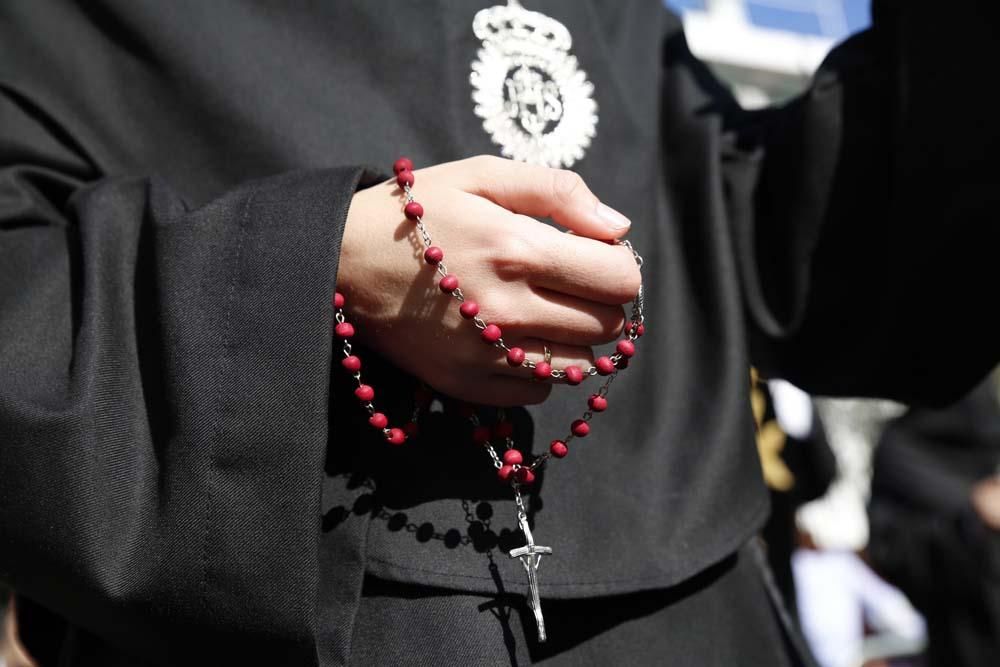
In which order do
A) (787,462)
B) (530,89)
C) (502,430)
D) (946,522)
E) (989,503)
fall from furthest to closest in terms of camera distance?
1. (946,522)
2. (989,503)
3. (787,462)
4. (530,89)
5. (502,430)

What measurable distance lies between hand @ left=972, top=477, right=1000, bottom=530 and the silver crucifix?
2024 mm

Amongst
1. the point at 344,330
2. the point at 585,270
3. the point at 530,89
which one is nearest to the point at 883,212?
the point at 530,89

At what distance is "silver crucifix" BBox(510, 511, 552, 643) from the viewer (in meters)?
0.62

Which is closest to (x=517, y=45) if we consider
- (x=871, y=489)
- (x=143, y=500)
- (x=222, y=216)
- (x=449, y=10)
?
(x=449, y=10)

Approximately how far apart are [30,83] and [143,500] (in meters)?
0.51

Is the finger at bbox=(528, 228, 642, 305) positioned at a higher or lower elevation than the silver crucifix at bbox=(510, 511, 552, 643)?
higher

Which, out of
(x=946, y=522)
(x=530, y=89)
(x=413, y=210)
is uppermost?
(x=530, y=89)

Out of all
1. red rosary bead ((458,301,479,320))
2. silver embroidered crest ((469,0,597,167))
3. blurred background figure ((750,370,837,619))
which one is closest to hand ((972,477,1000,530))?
blurred background figure ((750,370,837,619))

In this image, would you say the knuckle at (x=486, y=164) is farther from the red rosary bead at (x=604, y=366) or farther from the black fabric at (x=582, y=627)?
the black fabric at (x=582, y=627)

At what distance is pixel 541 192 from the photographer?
0.60 meters

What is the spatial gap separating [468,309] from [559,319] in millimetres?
81

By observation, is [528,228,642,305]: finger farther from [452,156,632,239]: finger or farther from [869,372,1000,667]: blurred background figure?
[869,372,1000,667]: blurred background figure

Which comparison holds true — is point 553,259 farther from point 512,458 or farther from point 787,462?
point 787,462

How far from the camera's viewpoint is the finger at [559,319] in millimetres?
595
